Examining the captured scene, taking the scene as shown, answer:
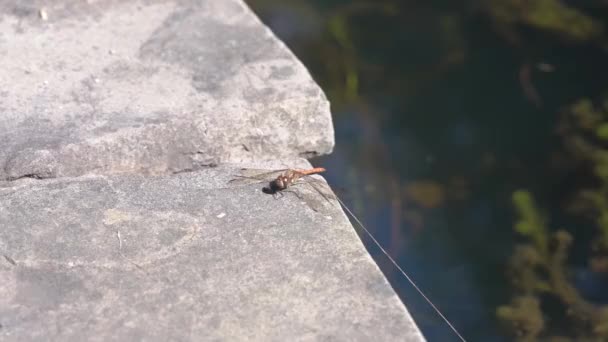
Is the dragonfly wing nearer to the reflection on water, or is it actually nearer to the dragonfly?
the dragonfly

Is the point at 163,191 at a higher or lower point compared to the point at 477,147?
higher

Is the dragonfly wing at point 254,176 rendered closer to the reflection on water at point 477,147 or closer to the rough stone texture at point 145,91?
the rough stone texture at point 145,91

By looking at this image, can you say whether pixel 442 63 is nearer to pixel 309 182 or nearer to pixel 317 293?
pixel 309 182

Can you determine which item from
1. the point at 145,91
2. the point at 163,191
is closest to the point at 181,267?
the point at 163,191

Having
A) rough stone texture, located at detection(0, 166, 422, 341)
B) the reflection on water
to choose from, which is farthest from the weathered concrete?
the reflection on water

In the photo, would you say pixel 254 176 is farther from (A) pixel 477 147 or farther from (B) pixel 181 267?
(A) pixel 477 147

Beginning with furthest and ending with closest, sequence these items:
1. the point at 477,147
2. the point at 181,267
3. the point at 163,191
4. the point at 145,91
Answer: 1. the point at 477,147
2. the point at 145,91
3. the point at 163,191
4. the point at 181,267
